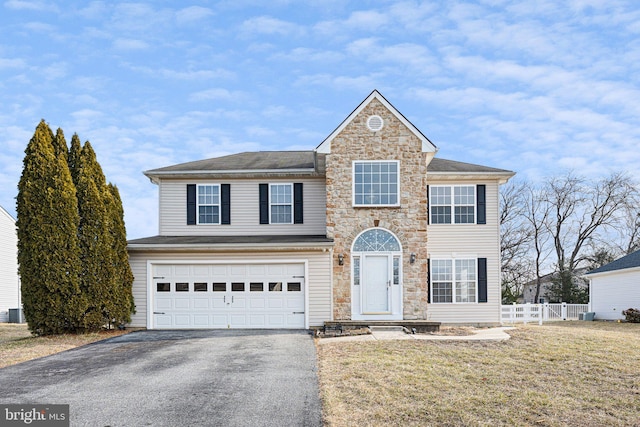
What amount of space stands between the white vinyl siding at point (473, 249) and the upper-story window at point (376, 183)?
2.44m

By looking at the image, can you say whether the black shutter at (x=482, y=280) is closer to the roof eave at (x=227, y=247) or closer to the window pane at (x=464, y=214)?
the window pane at (x=464, y=214)

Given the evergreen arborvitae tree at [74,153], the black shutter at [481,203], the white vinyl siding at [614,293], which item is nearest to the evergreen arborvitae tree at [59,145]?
the evergreen arborvitae tree at [74,153]

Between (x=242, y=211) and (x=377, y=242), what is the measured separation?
538cm

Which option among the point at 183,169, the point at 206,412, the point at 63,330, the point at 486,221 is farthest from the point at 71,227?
the point at 486,221

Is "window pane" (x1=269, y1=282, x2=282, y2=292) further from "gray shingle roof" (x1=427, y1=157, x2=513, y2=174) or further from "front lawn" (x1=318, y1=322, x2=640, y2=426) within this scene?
"gray shingle roof" (x1=427, y1=157, x2=513, y2=174)

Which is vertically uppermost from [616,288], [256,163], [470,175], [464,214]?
[256,163]

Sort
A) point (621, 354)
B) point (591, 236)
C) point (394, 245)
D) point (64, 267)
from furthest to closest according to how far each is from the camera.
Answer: point (591, 236) < point (394, 245) < point (64, 267) < point (621, 354)

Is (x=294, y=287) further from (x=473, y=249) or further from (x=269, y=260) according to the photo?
(x=473, y=249)

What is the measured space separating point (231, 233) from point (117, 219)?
4.10 m

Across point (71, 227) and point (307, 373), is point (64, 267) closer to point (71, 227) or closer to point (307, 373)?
point (71, 227)

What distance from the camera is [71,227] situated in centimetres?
1814

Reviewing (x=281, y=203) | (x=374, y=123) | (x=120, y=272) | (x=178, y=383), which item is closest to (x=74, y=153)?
(x=120, y=272)

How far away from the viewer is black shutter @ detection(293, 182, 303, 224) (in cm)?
2155

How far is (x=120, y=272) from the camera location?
62.8ft
